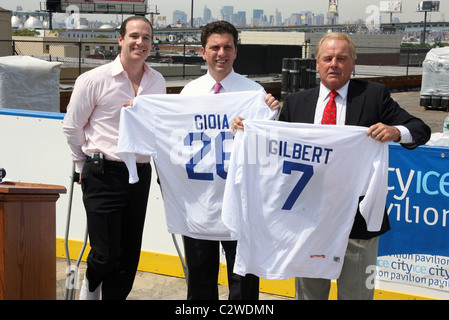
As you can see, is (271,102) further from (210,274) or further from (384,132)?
(210,274)

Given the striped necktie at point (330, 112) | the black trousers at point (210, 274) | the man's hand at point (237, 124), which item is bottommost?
the black trousers at point (210, 274)

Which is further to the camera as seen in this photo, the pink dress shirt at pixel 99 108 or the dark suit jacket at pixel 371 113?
the pink dress shirt at pixel 99 108

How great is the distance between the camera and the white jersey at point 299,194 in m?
3.71

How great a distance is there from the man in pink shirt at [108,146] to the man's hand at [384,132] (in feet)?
5.59

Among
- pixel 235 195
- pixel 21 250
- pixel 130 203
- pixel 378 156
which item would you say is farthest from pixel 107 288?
pixel 378 156

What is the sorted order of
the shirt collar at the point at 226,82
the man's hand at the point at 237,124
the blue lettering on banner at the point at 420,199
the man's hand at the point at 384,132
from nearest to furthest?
the man's hand at the point at 384,132
the man's hand at the point at 237,124
the shirt collar at the point at 226,82
the blue lettering on banner at the point at 420,199

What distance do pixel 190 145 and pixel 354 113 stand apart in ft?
3.56

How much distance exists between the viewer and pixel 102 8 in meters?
89.2

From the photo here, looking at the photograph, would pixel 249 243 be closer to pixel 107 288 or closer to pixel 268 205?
pixel 268 205

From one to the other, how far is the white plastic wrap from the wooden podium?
6.46 metres

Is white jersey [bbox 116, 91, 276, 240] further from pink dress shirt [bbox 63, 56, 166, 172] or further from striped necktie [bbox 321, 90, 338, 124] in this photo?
striped necktie [bbox 321, 90, 338, 124]

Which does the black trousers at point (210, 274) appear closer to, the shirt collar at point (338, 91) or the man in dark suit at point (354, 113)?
the man in dark suit at point (354, 113)


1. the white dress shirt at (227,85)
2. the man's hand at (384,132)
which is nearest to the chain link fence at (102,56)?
the white dress shirt at (227,85)

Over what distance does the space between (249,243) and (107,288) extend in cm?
134
